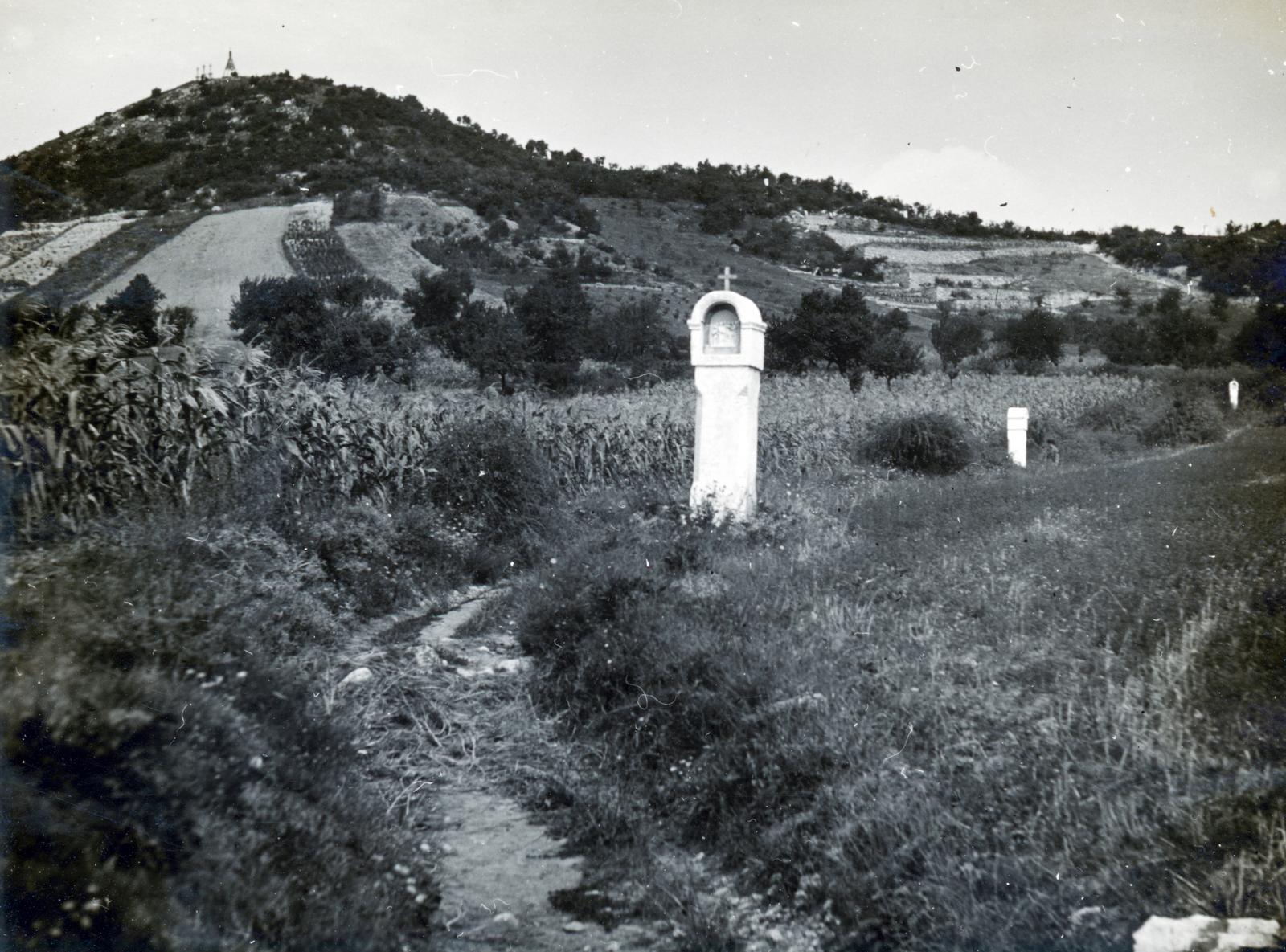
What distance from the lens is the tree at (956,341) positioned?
1550 inches

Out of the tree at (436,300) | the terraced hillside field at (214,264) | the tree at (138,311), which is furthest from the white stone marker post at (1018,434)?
the tree at (436,300)

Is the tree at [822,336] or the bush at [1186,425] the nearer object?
the bush at [1186,425]

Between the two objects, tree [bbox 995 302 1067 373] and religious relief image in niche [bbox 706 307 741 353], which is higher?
tree [bbox 995 302 1067 373]

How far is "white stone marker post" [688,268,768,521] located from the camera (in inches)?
402

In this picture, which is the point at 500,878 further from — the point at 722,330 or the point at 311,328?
the point at 311,328

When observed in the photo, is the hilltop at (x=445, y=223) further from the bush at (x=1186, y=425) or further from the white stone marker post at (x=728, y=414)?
the white stone marker post at (x=728, y=414)

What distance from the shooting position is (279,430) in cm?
947

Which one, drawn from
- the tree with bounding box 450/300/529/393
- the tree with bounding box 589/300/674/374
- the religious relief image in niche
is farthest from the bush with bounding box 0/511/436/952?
the tree with bounding box 589/300/674/374

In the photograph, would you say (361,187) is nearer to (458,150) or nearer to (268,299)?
(458,150)

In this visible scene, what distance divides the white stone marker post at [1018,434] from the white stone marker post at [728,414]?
405 inches

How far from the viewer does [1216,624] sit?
16.9 ft

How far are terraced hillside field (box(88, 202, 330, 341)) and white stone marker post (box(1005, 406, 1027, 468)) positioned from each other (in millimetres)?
17269

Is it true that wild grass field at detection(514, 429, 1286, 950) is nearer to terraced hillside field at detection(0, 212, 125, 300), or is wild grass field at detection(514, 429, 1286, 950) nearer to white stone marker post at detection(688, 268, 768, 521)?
white stone marker post at detection(688, 268, 768, 521)

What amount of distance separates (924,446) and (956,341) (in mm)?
24294
